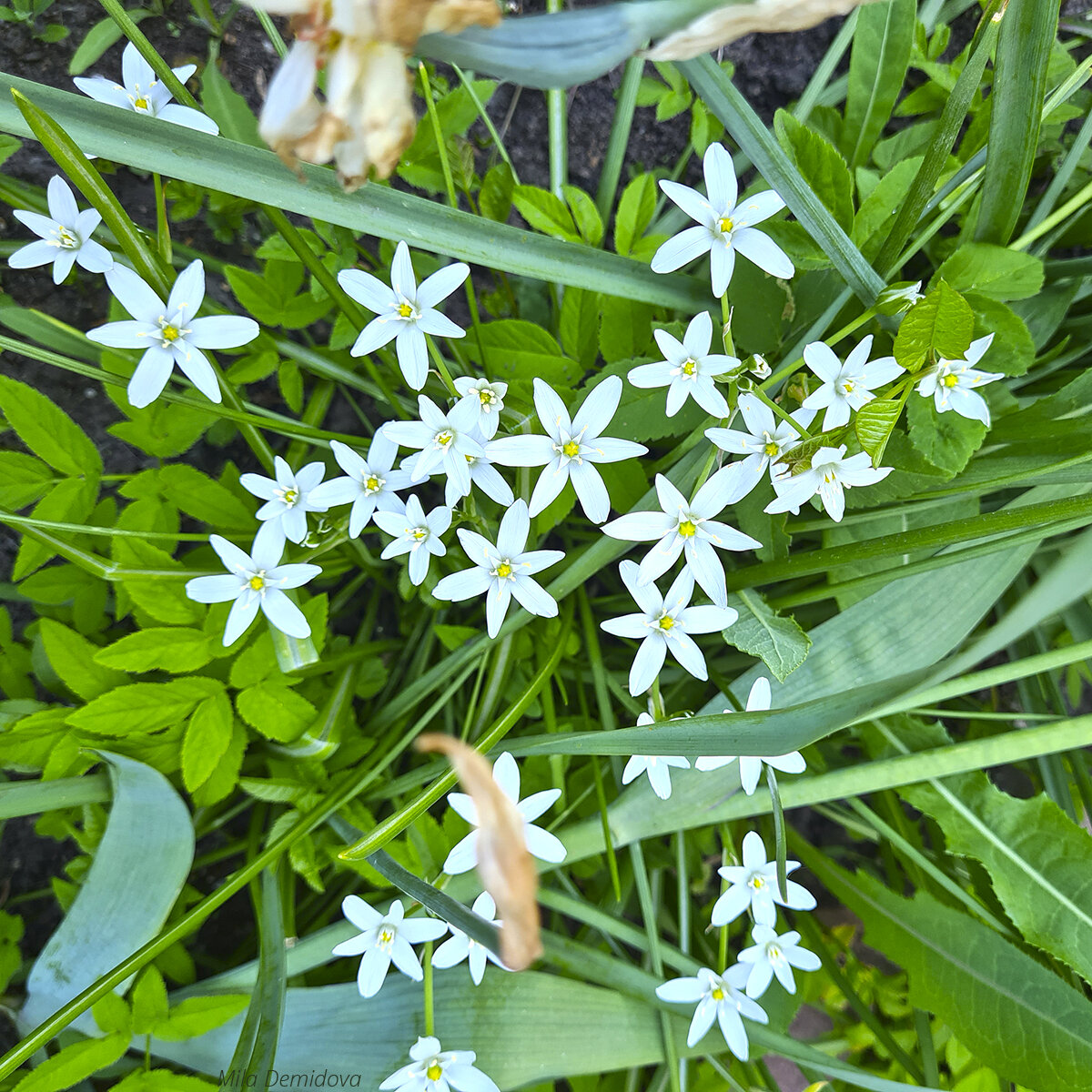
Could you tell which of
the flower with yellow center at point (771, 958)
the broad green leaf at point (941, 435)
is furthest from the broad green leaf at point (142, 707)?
the broad green leaf at point (941, 435)

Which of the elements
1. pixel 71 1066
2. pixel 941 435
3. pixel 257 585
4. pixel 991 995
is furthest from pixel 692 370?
pixel 71 1066

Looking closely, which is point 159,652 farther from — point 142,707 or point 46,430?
point 46,430

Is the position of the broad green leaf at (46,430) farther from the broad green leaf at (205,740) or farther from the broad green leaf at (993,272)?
the broad green leaf at (993,272)

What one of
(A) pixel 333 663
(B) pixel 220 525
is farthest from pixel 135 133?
(A) pixel 333 663

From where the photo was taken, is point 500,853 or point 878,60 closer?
point 500,853

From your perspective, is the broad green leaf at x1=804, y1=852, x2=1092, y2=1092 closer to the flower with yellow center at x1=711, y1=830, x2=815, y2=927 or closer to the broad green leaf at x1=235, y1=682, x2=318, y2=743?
the flower with yellow center at x1=711, y1=830, x2=815, y2=927
